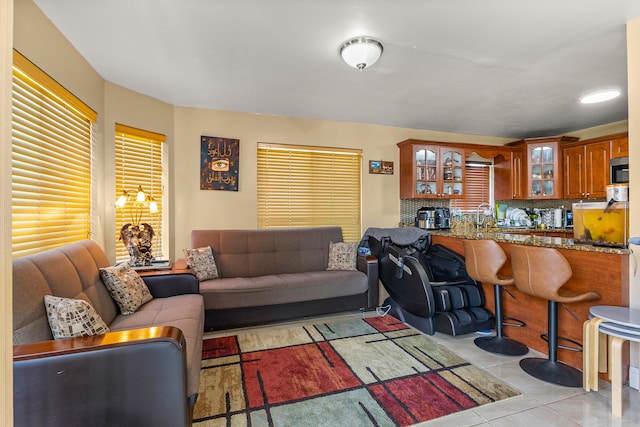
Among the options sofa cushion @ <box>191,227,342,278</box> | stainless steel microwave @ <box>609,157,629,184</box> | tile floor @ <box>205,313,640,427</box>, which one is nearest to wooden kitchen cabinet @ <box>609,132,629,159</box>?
stainless steel microwave @ <box>609,157,629,184</box>

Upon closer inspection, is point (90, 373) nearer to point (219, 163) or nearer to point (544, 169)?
point (219, 163)

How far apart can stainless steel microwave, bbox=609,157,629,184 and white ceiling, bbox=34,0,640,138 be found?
681 millimetres

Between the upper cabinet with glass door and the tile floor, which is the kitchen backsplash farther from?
the tile floor

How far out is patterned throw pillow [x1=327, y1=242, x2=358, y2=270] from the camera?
3.71 metres

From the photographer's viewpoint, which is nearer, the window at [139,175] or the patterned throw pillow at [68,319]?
the patterned throw pillow at [68,319]

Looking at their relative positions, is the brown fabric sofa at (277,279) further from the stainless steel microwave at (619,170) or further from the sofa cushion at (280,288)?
the stainless steel microwave at (619,170)

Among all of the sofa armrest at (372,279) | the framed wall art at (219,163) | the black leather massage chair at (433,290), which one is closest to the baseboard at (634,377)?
the black leather massage chair at (433,290)

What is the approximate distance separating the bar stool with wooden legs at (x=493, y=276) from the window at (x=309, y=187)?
Answer: 195 cm

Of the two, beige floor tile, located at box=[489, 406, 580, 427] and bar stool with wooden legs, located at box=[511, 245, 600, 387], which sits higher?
bar stool with wooden legs, located at box=[511, 245, 600, 387]

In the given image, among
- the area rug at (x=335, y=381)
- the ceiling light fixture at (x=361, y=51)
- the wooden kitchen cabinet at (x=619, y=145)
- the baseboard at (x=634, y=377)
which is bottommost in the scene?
the area rug at (x=335, y=381)

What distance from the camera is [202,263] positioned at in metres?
3.22

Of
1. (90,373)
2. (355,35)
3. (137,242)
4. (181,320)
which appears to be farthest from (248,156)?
(90,373)

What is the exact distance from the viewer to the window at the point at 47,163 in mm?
1860

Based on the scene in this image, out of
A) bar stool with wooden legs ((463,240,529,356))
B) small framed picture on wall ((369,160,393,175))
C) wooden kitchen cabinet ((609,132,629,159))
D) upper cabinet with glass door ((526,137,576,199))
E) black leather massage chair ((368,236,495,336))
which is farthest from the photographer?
upper cabinet with glass door ((526,137,576,199))
